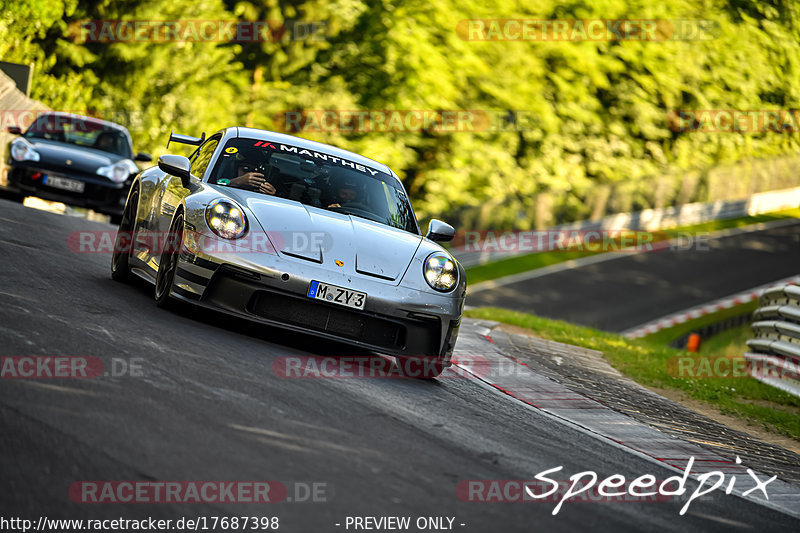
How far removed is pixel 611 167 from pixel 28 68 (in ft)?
89.2

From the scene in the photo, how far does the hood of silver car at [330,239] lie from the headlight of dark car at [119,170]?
9126 mm

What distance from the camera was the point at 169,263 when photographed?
7.13 meters

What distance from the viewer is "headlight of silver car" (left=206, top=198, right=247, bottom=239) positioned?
22.4ft

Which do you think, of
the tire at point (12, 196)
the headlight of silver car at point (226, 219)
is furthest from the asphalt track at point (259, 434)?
the tire at point (12, 196)

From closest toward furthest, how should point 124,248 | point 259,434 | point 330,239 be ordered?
point 259,434
point 330,239
point 124,248

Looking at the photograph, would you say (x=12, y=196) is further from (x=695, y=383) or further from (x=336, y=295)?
(x=336, y=295)

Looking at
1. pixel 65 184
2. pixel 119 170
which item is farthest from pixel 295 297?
pixel 119 170

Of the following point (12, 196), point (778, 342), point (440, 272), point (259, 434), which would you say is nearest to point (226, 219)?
point (440, 272)

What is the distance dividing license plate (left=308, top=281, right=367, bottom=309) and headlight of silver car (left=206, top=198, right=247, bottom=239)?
0.64 metres

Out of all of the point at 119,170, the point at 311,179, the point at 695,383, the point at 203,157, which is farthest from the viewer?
the point at 119,170

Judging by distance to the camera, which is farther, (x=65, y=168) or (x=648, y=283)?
(x=648, y=283)

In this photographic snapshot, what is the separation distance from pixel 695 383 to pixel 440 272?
469 cm

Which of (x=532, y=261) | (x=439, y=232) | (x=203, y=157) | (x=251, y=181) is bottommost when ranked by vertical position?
(x=532, y=261)

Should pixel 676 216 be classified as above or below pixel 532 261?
above
